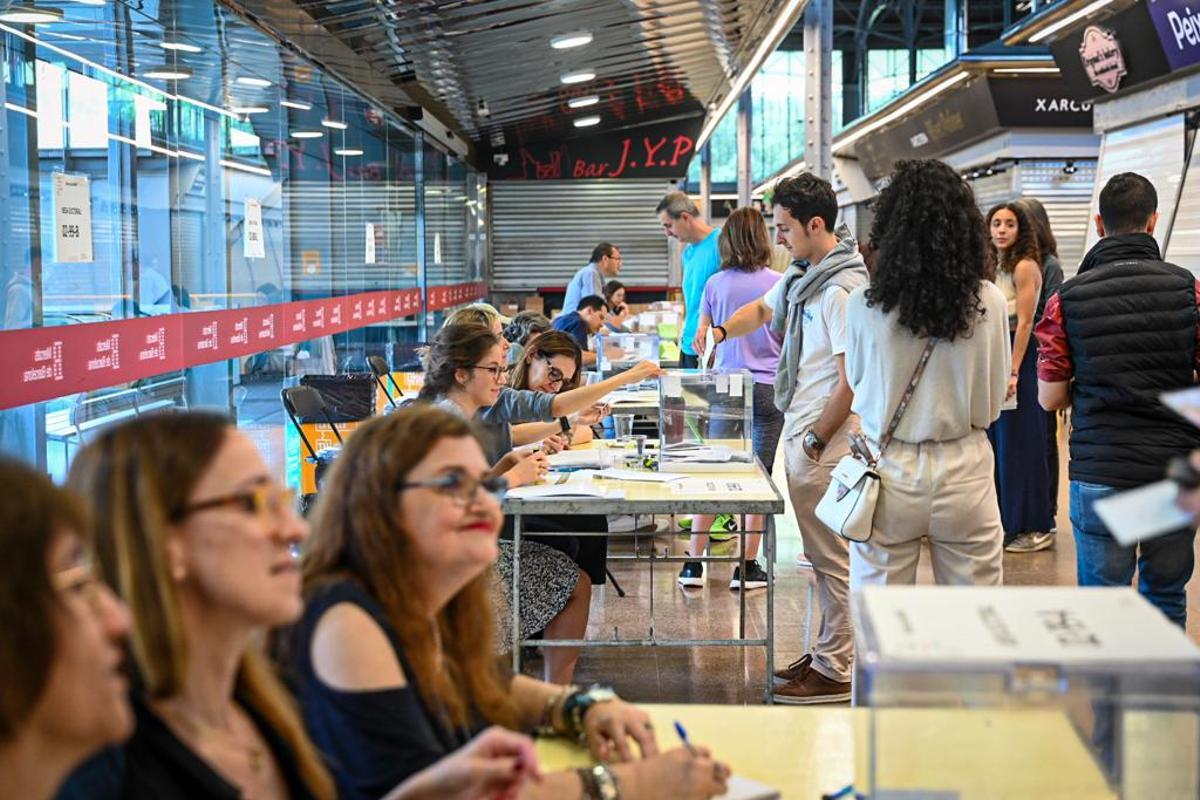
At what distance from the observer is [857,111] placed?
34.5m

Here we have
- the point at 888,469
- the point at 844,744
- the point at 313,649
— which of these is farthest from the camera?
the point at 888,469

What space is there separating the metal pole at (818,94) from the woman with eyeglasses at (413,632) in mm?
6830

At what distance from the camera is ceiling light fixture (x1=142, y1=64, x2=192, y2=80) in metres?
5.63

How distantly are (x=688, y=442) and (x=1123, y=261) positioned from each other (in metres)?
1.93

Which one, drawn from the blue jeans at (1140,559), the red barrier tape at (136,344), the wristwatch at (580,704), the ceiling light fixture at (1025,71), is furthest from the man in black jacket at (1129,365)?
the ceiling light fixture at (1025,71)

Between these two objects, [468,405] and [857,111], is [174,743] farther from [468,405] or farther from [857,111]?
[857,111]

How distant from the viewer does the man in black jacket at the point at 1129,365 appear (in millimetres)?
4391

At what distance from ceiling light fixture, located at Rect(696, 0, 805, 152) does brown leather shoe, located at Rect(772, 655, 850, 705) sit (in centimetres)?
488

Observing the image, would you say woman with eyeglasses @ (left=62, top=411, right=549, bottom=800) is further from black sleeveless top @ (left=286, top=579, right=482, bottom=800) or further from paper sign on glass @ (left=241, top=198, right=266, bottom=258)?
paper sign on glass @ (left=241, top=198, right=266, bottom=258)

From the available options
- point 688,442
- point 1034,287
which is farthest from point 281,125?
point 1034,287

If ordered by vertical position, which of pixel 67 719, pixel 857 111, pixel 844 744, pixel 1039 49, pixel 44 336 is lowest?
pixel 844 744

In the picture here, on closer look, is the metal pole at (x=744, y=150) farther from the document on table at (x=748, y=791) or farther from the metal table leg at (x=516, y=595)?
the document on table at (x=748, y=791)

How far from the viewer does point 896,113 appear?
19547 mm

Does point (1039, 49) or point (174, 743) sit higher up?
point (1039, 49)
